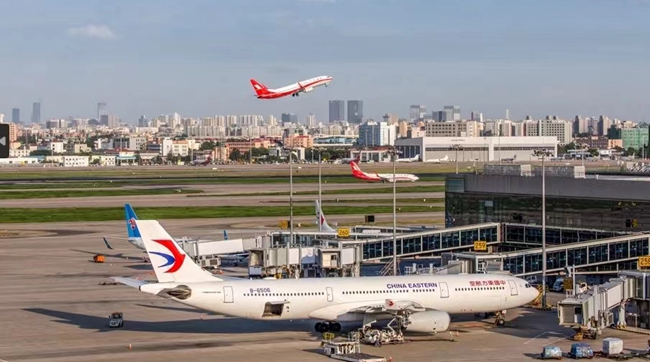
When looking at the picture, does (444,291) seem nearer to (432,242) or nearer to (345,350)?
(345,350)

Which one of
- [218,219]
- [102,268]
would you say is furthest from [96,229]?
[102,268]

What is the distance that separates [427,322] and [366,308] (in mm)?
3533

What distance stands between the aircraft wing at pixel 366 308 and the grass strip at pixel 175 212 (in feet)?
294

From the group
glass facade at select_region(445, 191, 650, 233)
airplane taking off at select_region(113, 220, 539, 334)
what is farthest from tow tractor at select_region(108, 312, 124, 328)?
glass facade at select_region(445, 191, 650, 233)

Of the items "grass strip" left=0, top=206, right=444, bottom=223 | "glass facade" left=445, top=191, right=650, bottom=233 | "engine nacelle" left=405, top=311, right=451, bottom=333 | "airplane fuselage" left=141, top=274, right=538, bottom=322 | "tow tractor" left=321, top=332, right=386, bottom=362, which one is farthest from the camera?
"grass strip" left=0, top=206, right=444, bottom=223

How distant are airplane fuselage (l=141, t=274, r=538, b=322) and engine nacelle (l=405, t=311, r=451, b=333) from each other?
1.82 metres

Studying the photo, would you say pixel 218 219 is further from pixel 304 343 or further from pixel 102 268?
pixel 304 343

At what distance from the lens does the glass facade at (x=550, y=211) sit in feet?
288

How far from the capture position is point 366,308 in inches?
2512

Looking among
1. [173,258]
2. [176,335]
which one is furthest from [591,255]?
[173,258]

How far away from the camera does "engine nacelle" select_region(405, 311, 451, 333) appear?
63.6 metres

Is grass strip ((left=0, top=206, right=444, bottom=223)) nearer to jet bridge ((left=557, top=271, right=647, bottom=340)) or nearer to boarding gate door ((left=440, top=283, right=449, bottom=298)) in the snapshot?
boarding gate door ((left=440, top=283, right=449, bottom=298))

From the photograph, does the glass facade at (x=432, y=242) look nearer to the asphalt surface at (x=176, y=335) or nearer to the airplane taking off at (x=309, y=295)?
the asphalt surface at (x=176, y=335)

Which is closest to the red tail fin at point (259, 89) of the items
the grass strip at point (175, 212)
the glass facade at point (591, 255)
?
the grass strip at point (175, 212)
